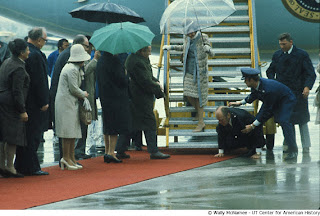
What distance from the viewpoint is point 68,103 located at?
7.92 metres

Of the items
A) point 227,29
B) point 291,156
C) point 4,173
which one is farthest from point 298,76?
point 4,173

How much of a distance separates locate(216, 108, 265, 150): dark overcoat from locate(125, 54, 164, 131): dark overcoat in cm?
96

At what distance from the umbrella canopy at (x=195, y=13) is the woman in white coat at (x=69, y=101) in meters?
1.99

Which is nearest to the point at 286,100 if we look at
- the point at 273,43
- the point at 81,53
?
the point at 81,53

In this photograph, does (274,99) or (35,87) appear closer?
(35,87)

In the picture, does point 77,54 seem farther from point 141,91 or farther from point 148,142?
point 148,142

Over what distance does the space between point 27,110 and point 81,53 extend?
1.01 m

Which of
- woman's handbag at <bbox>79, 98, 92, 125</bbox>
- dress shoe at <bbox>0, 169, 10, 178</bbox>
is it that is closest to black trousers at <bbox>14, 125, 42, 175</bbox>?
dress shoe at <bbox>0, 169, 10, 178</bbox>

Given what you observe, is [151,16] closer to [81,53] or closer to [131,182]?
[81,53]

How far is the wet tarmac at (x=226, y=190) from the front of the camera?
5492 millimetres

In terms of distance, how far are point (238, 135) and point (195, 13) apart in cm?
194

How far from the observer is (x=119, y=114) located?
28.5 ft

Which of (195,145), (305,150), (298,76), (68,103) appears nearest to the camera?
(68,103)

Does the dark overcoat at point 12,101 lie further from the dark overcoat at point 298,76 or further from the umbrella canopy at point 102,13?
the dark overcoat at point 298,76
